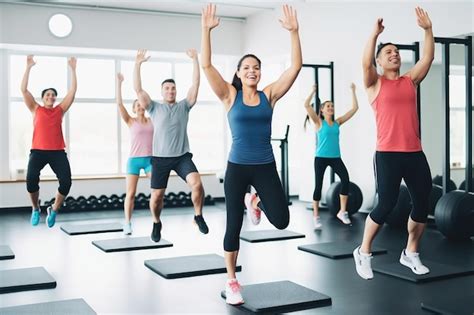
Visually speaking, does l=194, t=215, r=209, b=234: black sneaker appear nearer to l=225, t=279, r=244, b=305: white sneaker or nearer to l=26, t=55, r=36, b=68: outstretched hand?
l=225, t=279, r=244, b=305: white sneaker

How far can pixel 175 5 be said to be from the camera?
773 centimetres

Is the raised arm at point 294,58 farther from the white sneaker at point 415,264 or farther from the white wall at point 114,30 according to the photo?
the white wall at point 114,30

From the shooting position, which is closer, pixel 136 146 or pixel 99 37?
pixel 136 146

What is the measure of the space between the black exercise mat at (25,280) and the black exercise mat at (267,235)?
1824mm

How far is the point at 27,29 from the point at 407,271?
575 centimetres

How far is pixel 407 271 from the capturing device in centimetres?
362

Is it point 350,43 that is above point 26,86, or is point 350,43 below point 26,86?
above

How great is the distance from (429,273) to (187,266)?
1.54 m

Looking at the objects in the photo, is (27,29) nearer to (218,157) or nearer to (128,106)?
(128,106)

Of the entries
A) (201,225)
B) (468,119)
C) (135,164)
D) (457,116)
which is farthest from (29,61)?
(457,116)

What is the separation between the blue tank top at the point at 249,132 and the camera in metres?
2.90

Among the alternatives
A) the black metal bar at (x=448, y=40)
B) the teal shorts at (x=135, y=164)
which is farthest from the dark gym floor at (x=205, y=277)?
the black metal bar at (x=448, y=40)

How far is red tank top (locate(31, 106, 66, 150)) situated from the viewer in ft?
16.7

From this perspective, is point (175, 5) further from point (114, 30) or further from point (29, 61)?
point (29, 61)
